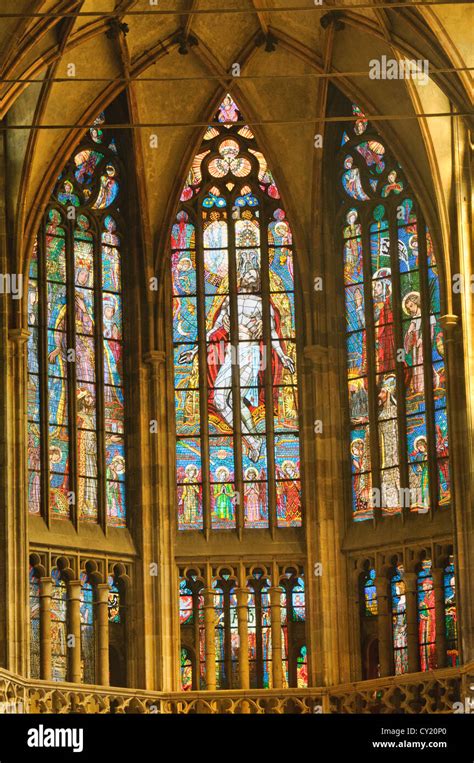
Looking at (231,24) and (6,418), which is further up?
(231,24)

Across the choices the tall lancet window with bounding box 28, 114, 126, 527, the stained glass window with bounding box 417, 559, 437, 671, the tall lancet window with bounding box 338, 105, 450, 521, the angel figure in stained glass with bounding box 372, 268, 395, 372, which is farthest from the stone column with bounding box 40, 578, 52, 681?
the angel figure in stained glass with bounding box 372, 268, 395, 372

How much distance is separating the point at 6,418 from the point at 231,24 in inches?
295

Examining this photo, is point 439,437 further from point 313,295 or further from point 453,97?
point 453,97

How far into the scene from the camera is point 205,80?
3262 centimetres

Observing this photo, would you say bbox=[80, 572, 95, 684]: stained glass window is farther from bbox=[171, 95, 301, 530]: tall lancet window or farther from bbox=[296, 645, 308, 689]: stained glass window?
bbox=[296, 645, 308, 689]: stained glass window

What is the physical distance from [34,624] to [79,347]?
470cm

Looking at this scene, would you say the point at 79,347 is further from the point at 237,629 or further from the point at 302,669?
the point at 302,669

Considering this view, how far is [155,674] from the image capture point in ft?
101

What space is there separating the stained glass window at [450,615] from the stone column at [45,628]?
610 cm

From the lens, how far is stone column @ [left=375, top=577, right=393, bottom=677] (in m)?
30.5

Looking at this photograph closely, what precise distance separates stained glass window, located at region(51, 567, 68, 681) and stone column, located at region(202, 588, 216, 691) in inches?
89.0

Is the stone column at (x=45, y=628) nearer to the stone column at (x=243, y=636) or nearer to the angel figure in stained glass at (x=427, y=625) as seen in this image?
the stone column at (x=243, y=636)

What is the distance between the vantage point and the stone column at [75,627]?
3028 cm

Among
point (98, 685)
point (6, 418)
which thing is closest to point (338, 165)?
point (6, 418)
